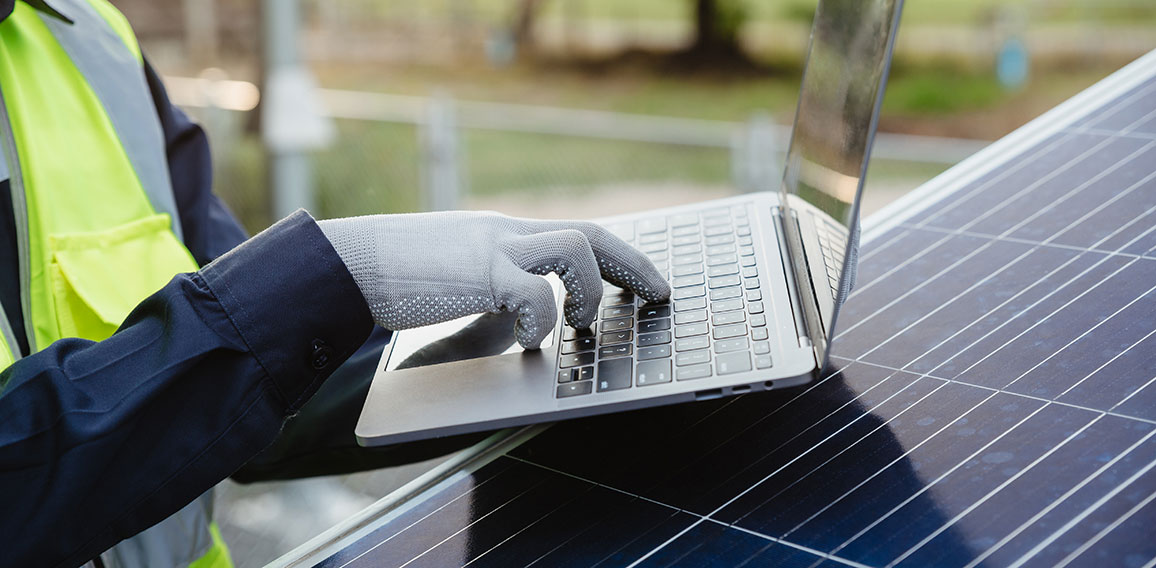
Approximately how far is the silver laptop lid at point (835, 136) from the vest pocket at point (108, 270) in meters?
0.70

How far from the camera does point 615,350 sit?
2.83ft

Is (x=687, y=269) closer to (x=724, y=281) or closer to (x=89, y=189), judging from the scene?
(x=724, y=281)

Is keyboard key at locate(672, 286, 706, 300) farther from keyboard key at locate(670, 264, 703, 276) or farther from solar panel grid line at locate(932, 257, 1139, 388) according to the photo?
solar panel grid line at locate(932, 257, 1139, 388)

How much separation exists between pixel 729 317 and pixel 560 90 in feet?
39.6

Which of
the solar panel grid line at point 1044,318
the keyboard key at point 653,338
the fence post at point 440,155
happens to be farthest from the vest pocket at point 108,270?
the fence post at point 440,155

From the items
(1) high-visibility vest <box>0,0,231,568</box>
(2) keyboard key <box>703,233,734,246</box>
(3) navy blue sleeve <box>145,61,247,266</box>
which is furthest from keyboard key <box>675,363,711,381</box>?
(3) navy blue sleeve <box>145,61,247,266</box>

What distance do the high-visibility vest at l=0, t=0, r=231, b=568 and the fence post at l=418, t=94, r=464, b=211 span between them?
280 cm

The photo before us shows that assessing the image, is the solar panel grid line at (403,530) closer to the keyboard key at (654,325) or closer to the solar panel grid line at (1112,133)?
the keyboard key at (654,325)

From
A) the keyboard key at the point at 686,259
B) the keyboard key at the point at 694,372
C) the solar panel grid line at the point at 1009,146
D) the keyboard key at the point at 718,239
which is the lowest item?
the keyboard key at the point at 694,372

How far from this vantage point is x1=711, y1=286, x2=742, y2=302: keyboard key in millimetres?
937

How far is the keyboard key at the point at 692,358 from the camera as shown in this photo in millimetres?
796

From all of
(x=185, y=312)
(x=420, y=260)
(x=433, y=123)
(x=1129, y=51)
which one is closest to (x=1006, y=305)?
(x=420, y=260)

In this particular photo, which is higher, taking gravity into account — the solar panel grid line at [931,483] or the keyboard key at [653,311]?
the keyboard key at [653,311]

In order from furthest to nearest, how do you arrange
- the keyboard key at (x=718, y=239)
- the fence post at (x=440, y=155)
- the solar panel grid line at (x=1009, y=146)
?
the fence post at (x=440, y=155) < the solar panel grid line at (x=1009, y=146) < the keyboard key at (x=718, y=239)
